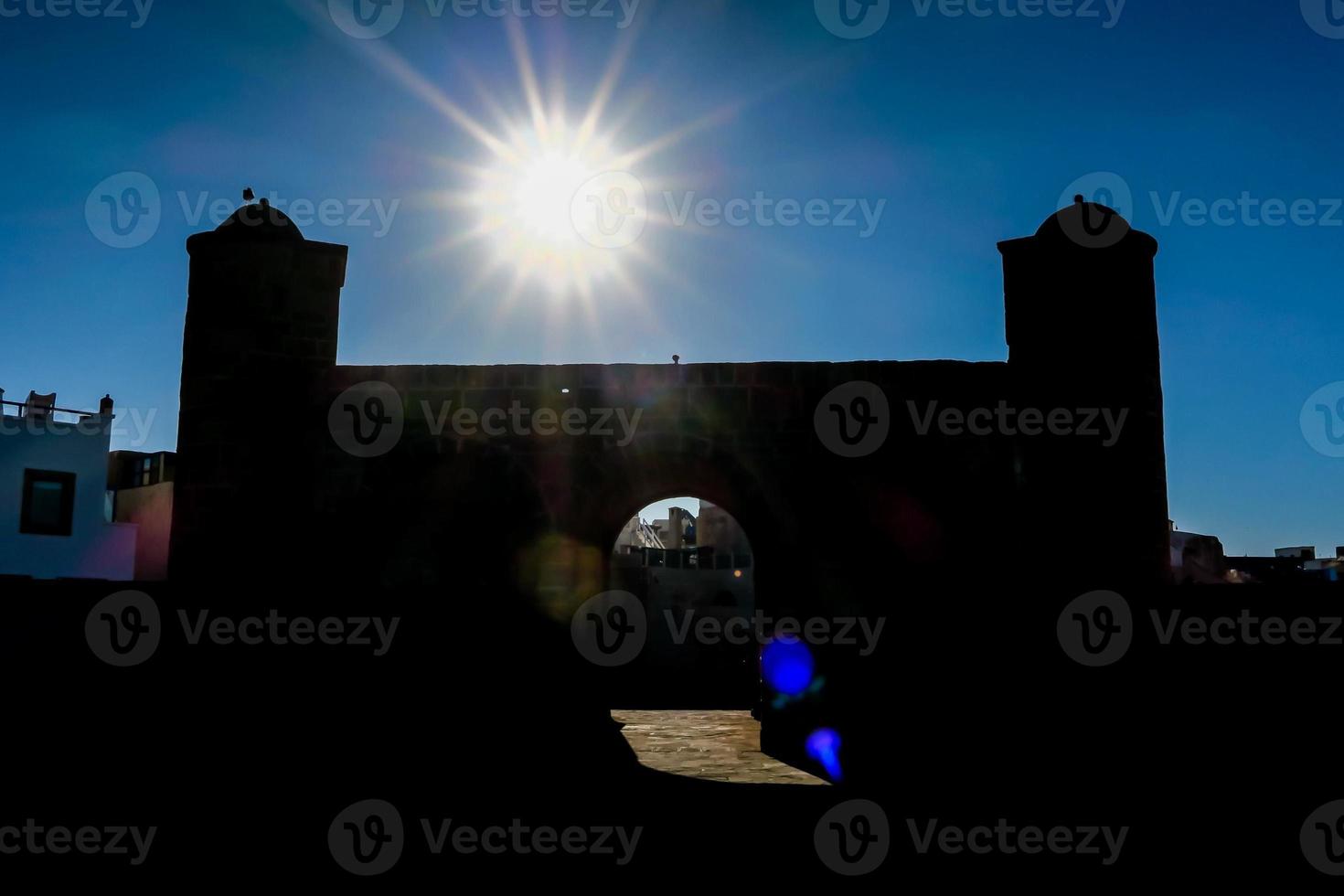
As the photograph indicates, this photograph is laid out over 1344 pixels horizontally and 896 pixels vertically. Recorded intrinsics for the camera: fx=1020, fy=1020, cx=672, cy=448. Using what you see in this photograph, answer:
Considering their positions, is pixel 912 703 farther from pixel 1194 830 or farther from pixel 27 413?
pixel 27 413

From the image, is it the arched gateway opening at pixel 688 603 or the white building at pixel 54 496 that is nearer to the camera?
the white building at pixel 54 496

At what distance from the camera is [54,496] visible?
22.8 meters

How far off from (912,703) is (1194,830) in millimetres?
2840

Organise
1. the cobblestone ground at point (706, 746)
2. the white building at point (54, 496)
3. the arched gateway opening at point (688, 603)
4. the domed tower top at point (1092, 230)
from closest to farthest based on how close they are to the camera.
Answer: the cobblestone ground at point (706, 746) → the domed tower top at point (1092, 230) → the white building at point (54, 496) → the arched gateway opening at point (688, 603)

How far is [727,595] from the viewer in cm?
2903

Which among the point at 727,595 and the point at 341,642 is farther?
the point at 727,595

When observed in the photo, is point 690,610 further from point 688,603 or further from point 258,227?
point 258,227

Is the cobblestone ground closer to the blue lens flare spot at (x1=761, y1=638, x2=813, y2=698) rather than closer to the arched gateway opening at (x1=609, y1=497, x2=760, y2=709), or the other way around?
the blue lens flare spot at (x1=761, y1=638, x2=813, y2=698)

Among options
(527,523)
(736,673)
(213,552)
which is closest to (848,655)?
(527,523)

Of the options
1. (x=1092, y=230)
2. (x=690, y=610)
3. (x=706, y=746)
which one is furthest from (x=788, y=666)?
(x=690, y=610)

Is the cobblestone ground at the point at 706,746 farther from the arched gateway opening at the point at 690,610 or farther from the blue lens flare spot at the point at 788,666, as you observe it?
the arched gateway opening at the point at 690,610

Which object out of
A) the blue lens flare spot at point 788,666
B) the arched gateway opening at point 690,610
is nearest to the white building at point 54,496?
the arched gateway opening at point 690,610

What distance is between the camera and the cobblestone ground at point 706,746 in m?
7.40

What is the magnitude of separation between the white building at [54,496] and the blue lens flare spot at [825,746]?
19159 mm
